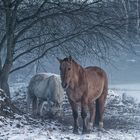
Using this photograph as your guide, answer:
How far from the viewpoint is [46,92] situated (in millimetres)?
14609

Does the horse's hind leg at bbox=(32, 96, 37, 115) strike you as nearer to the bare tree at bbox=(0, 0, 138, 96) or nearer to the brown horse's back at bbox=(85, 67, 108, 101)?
the bare tree at bbox=(0, 0, 138, 96)

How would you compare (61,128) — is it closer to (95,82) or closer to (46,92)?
(95,82)

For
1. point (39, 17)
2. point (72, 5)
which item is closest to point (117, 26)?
point (72, 5)

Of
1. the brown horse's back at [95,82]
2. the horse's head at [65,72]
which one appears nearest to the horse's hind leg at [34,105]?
the brown horse's back at [95,82]

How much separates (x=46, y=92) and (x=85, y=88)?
364 centimetres

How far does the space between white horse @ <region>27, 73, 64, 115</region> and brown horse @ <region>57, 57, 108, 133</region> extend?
1957mm

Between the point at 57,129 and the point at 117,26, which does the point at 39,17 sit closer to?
the point at 117,26

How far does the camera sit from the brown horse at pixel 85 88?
1046cm

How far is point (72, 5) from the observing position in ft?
47.0

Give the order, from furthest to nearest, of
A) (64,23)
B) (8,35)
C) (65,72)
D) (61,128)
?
(64,23) → (8,35) → (61,128) → (65,72)

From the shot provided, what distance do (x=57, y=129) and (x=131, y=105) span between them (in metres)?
8.06

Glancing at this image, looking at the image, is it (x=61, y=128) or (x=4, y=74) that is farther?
(x=4, y=74)

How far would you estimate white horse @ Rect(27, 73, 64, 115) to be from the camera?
14.4 metres

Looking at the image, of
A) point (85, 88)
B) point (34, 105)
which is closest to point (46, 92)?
point (34, 105)
